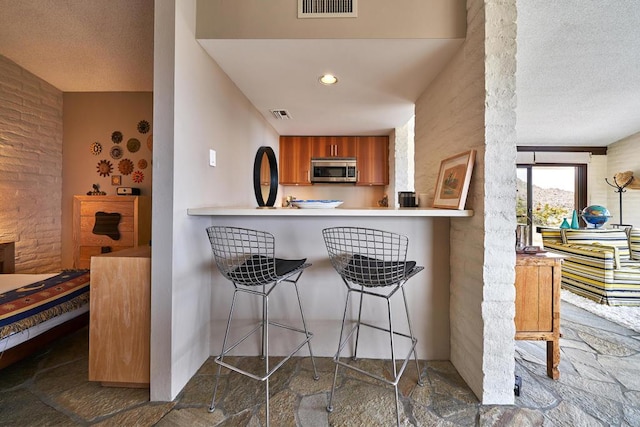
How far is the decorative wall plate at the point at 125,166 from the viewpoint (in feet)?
10.8

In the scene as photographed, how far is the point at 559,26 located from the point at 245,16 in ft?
7.91

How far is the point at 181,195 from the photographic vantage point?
1.54 metres

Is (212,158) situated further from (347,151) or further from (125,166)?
(347,151)

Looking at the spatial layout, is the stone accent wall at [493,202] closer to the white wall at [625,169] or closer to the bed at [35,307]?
the bed at [35,307]

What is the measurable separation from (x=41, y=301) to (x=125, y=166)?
2121 mm

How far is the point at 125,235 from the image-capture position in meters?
2.93

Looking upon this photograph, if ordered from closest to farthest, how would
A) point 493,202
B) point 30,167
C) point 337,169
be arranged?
point 493,202 < point 30,167 < point 337,169

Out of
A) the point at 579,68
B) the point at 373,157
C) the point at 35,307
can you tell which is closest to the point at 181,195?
the point at 35,307

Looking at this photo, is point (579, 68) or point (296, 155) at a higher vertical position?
point (579, 68)

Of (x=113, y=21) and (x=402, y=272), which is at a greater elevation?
(x=113, y=21)

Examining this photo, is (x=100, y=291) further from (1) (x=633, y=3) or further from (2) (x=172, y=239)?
(1) (x=633, y=3)

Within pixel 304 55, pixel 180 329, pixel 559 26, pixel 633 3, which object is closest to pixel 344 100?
pixel 304 55

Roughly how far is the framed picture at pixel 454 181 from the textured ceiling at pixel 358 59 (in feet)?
2.43

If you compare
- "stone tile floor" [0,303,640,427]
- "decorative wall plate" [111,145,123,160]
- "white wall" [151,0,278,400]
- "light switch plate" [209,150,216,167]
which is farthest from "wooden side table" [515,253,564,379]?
"decorative wall plate" [111,145,123,160]
